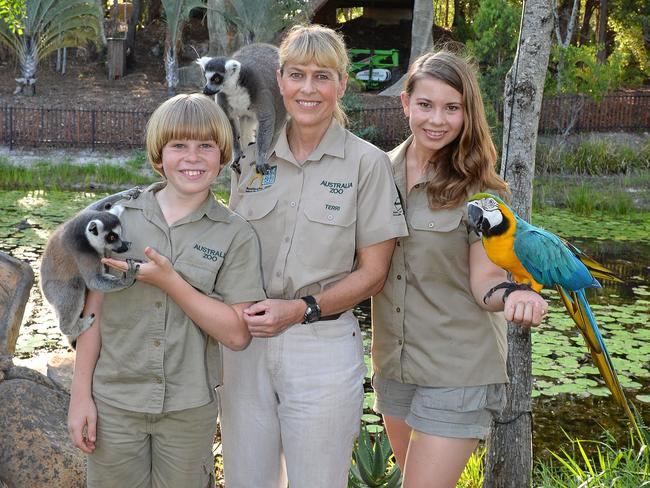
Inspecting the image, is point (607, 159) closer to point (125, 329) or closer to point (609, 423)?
point (609, 423)

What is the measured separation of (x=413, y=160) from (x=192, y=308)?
35.9 inches

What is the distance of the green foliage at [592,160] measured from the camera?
13320 millimetres

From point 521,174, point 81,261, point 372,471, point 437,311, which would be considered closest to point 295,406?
point 437,311

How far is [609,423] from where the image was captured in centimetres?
538

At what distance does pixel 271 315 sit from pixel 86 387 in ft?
2.01

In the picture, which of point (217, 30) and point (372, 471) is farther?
point (217, 30)

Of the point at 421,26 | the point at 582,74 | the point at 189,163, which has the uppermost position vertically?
the point at 421,26

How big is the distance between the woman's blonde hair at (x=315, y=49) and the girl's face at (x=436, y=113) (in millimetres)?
277

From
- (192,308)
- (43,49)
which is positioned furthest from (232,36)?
(192,308)

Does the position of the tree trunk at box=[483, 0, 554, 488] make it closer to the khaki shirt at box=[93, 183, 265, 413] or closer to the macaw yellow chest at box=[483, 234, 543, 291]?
the macaw yellow chest at box=[483, 234, 543, 291]

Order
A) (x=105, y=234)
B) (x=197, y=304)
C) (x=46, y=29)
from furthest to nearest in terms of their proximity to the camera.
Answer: (x=46, y=29)
(x=105, y=234)
(x=197, y=304)

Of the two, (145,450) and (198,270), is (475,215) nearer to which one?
(198,270)

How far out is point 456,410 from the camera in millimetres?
2410

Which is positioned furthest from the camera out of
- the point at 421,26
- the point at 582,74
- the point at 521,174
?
the point at 421,26
